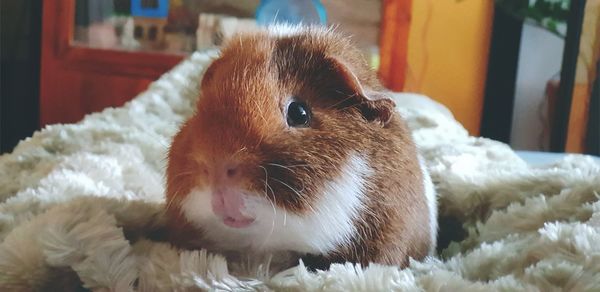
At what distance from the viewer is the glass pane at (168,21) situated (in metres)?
2.08

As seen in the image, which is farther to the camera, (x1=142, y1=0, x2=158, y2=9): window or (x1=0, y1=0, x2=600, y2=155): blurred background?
(x1=142, y1=0, x2=158, y2=9): window

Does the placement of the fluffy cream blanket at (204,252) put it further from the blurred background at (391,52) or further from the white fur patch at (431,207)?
the blurred background at (391,52)

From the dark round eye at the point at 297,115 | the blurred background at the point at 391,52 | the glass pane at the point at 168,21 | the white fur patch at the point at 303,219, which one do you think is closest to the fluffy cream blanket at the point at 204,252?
the white fur patch at the point at 303,219

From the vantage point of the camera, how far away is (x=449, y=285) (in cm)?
51

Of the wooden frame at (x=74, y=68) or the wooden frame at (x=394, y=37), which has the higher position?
the wooden frame at (x=394, y=37)

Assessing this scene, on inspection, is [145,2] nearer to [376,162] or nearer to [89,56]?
[89,56]

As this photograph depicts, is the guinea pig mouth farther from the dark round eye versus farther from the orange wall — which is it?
the orange wall

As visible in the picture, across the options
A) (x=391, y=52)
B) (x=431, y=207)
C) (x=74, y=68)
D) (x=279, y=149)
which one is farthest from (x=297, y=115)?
(x=74, y=68)

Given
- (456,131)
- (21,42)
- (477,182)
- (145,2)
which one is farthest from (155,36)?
(477,182)

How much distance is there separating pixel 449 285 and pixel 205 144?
0.24 m

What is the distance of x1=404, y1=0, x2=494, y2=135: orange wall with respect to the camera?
2.03m

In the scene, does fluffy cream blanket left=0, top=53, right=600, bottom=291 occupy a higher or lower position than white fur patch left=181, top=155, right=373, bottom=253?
lower

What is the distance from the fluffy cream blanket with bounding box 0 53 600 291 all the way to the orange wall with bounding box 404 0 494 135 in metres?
0.88

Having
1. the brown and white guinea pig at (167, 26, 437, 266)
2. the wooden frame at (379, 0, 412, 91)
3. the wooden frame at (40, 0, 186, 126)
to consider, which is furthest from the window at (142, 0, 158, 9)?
the brown and white guinea pig at (167, 26, 437, 266)
